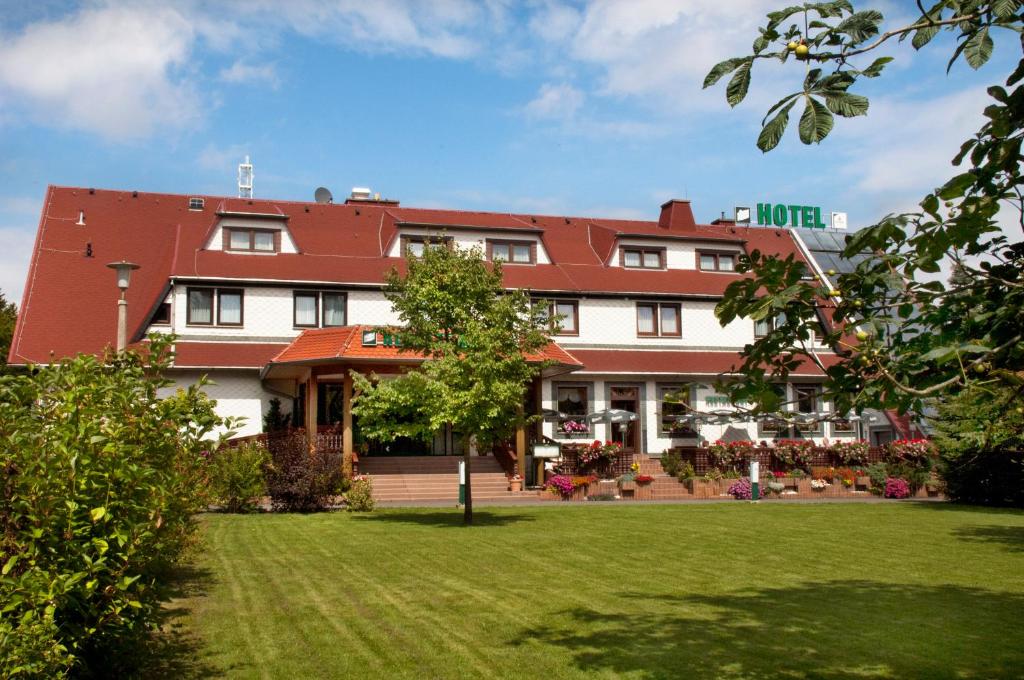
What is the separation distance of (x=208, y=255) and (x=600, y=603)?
29407 millimetres

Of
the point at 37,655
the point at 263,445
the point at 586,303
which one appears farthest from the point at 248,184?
the point at 37,655

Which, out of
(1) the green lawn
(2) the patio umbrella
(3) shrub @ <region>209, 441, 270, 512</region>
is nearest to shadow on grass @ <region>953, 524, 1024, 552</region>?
(1) the green lawn

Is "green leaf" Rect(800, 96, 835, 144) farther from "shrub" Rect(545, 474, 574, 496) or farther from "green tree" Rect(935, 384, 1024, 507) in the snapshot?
"shrub" Rect(545, 474, 574, 496)

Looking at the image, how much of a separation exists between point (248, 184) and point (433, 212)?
9.72 meters

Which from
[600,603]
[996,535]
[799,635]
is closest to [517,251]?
[996,535]

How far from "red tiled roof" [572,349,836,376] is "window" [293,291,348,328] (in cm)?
953

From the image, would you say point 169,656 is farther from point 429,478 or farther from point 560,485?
point 429,478

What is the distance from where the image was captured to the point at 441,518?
25.0 meters

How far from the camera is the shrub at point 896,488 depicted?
114ft

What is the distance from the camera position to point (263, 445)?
2848cm

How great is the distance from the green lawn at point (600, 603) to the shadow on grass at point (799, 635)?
0.03 meters

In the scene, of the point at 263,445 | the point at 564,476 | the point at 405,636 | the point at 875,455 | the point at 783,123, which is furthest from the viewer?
the point at 875,455

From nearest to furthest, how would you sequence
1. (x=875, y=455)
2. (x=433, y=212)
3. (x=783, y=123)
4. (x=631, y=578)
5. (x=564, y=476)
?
(x=783, y=123) → (x=631, y=578) → (x=564, y=476) → (x=875, y=455) → (x=433, y=212)

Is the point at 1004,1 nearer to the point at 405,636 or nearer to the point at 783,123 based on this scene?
the point at 783,123
